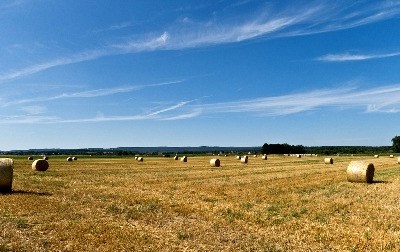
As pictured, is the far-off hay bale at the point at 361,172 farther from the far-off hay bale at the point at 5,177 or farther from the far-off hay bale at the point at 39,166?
the far-off hay bale at the point at 39,166

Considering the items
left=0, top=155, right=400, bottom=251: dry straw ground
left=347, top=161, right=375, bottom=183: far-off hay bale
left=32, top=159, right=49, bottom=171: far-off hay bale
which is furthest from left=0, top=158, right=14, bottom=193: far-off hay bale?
left=32, top=159, right=49, bottom=171: far-off hay bale

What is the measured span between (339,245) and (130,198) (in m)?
12.0

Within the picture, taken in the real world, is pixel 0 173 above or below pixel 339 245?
above

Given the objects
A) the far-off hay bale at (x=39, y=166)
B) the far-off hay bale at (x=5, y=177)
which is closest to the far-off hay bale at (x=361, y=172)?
the far-off hay bale at (x=5, y=177)

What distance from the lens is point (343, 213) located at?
17047mm

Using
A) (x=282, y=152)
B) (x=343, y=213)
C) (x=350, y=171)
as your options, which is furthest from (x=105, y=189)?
(x=282, y=152)

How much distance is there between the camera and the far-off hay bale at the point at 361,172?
2872 centimetres

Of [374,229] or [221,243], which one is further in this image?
[374,229]

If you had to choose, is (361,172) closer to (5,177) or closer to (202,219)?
(202,219)

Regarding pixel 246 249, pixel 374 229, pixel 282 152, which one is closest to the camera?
pixel 246 249

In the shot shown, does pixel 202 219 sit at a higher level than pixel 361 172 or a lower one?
lower

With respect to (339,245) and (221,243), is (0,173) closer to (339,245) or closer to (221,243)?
(221,243)

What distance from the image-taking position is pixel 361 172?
2892cm

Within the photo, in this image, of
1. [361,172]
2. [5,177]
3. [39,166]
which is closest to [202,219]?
[5,177]
